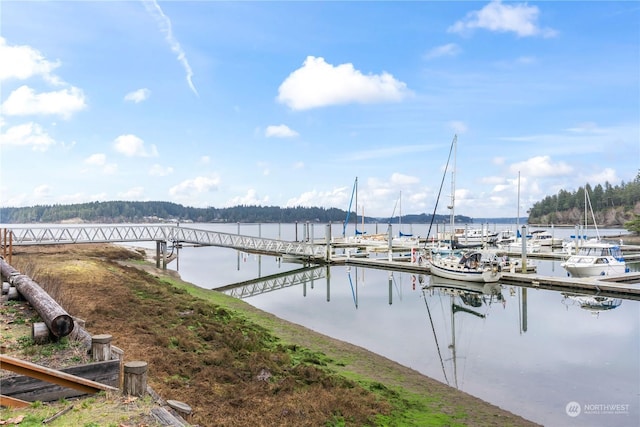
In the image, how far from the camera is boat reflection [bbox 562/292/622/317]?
90.1 feet

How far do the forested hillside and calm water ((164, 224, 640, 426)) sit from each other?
5187 inches

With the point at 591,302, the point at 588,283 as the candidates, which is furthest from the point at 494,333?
the point at 588,283

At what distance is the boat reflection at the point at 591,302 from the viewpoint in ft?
90.1

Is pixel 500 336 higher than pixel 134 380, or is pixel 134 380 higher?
pixel 134 380

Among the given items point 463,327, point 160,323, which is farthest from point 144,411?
point 463,327

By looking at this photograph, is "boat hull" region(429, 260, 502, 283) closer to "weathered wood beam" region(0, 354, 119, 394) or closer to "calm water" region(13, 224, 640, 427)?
"calm water" region(13, 224, 640, 427)

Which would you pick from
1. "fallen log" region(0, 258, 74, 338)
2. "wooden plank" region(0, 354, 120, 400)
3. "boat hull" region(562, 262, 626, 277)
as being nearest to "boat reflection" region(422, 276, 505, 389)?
"boat hull" region(562, 262, 626, 277)

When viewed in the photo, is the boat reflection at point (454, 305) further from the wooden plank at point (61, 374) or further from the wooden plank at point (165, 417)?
the wooden plank at point (61, 374)

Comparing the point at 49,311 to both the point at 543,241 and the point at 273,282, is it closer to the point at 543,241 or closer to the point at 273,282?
the point at 273,282

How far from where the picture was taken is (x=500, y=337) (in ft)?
68.3

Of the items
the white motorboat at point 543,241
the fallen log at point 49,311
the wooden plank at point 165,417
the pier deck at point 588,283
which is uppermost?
the fallen log at point 49,311

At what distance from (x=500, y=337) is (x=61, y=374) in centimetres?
1936

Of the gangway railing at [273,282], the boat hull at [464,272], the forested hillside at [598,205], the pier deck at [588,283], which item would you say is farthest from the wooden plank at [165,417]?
the forested hillside at [598,205]

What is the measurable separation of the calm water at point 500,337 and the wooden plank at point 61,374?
1046cm
